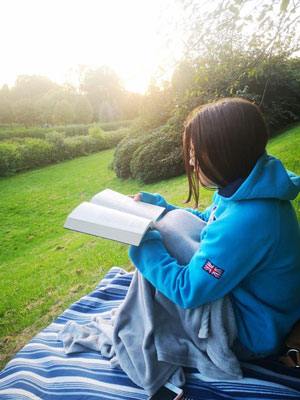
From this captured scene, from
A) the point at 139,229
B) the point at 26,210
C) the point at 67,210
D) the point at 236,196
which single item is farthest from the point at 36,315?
the point at 26,210

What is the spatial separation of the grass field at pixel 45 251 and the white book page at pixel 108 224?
6.60ft

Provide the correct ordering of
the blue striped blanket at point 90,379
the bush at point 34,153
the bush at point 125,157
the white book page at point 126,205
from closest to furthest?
the blue striped blanket at point 90,379
the white book page at point 126,205
the bush at point 125,157
the bush at point 34,153

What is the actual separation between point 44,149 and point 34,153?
593mm

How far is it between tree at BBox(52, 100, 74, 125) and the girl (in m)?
19.0

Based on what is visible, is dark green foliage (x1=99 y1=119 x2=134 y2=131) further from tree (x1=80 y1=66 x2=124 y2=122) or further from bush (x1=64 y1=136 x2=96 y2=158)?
bush (x1=64 y1=136 x2=96 y2=158)

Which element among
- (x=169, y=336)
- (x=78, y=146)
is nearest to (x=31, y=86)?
(x=78, y=146)

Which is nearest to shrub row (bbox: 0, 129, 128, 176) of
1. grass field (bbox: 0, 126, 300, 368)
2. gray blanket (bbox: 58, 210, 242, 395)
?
grass field (bbox: 0, 126, 300, 368)

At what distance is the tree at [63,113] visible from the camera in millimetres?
17703

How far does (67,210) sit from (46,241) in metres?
1.58

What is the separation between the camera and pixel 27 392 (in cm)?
145

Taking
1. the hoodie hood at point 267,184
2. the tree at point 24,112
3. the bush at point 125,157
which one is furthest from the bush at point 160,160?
the tree at point 24,112

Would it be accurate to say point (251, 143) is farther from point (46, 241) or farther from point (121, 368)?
point (46, 241)

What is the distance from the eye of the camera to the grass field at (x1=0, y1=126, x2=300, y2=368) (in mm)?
2756

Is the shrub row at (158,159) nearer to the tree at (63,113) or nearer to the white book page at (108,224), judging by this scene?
the white book page at (108,224)
